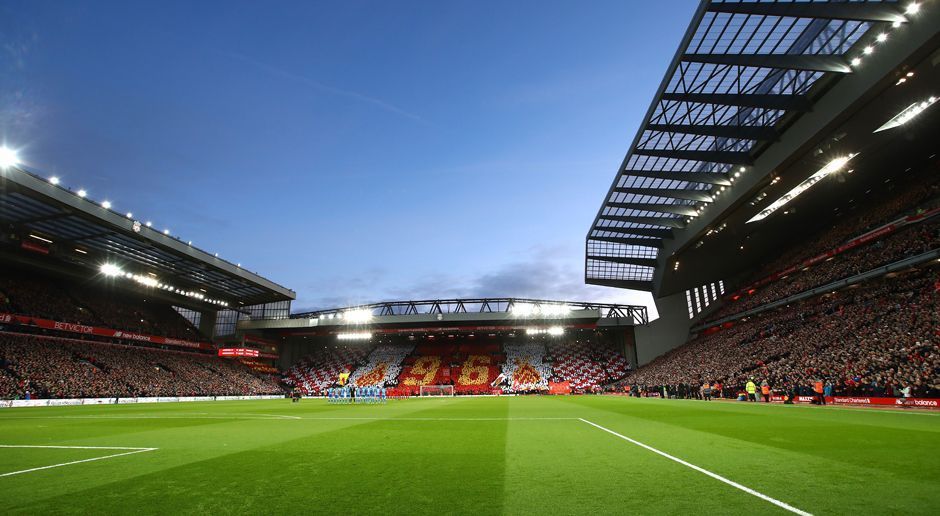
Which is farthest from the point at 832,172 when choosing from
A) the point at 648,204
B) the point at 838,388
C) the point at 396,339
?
the point at 396,339

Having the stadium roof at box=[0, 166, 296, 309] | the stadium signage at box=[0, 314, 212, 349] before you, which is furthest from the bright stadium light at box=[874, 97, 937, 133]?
the stadium signage at box=[0, 314, 212, 349]

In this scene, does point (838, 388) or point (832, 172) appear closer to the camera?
point (838, 388)

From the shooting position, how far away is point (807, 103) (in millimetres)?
23078

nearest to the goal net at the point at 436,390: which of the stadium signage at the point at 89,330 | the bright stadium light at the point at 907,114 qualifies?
the stadium signage at the point at 89,330

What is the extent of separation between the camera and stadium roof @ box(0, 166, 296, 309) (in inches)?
1104

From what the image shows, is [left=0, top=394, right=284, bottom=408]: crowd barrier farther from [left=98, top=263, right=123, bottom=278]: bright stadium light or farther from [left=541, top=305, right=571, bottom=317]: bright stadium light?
[left=541, top=305, right=571, bottom=317]: bright stadium light

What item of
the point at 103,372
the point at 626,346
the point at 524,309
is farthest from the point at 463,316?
the point at 103,372

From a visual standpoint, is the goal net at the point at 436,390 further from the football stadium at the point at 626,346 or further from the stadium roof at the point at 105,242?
the stadium roof at the point at 105,242

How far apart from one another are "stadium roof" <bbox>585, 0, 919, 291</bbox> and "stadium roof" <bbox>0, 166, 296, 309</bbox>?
37.8m

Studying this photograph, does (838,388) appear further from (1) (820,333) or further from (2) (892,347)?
(1) (820,333)

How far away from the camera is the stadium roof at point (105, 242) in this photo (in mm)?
28050

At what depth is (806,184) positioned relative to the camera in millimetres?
30172

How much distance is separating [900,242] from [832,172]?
6218mm

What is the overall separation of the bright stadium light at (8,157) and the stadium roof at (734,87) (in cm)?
3632
